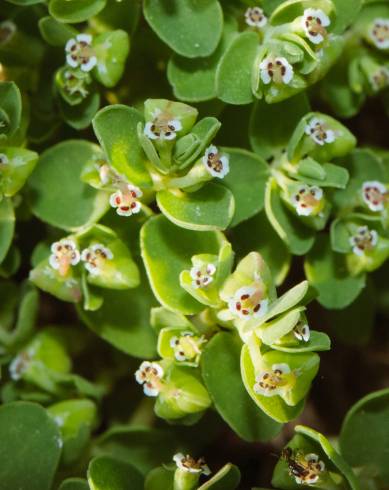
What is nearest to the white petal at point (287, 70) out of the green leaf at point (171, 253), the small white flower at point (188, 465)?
the green leaf at point (171, 253)

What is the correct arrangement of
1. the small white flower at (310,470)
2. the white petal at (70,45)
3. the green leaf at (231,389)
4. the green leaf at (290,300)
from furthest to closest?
the white petal at (70,45), the green leaf at (231,389), the small white flower at (310,470), the green leaf at (290,300)

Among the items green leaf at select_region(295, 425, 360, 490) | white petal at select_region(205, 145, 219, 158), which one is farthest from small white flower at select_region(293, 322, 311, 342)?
white petal at select_region(205, 145, 219, 158)

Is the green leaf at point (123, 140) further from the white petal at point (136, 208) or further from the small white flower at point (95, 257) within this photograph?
the small white flower at point (95, 257)

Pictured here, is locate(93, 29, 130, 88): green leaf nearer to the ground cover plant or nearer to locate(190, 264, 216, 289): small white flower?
the ground cover plant

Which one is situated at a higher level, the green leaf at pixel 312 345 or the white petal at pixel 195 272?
the green leaf at pixel 312 345

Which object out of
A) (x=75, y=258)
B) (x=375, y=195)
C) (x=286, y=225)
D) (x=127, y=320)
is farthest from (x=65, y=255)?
(x=375, y=195)


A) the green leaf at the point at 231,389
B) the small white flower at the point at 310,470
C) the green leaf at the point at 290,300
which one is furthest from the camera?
the green leaf at the point at 231,389

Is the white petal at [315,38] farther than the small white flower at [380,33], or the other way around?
the small white flower at [380,33]

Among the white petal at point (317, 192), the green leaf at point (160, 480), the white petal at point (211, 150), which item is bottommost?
the green leaf at point (160, 480)

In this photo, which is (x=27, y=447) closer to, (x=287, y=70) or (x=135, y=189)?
(x=135, y=189)
